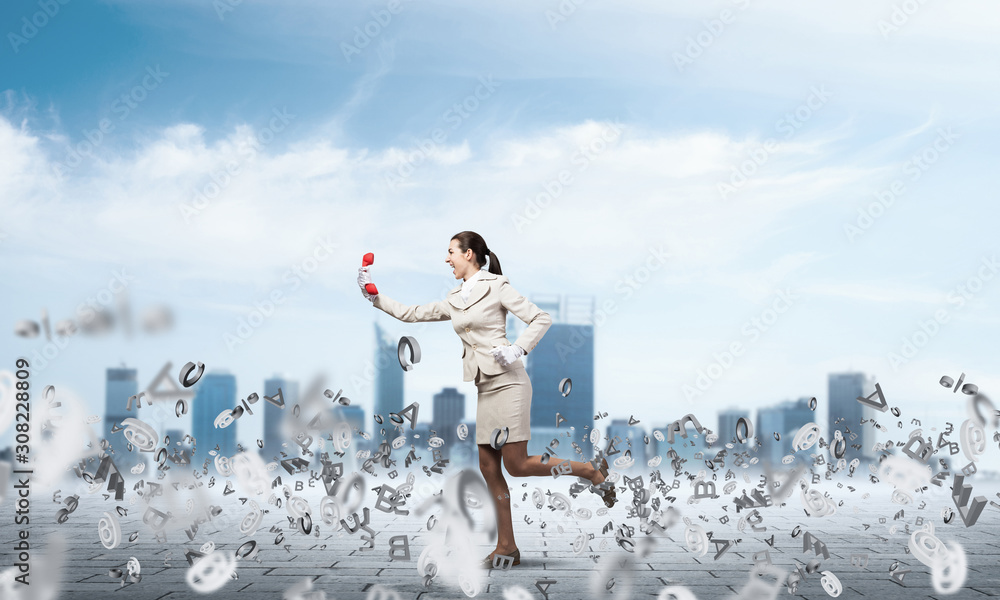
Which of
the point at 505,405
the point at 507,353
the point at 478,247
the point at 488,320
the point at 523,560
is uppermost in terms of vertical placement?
the point at 478,247

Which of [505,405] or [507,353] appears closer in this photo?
[507,353]

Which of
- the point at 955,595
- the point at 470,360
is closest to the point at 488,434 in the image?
the point at 470,360

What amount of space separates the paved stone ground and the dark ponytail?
5.64ft

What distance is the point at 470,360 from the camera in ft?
16.7

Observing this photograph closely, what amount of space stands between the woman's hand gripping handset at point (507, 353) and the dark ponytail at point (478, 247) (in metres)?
0.62

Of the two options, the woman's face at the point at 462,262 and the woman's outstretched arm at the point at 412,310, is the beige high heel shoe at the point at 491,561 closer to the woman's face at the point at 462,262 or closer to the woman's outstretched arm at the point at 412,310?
the woman's outstretched arm at the point at 412,310

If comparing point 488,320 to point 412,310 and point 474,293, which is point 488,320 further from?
point 412,310

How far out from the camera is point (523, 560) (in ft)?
17.6

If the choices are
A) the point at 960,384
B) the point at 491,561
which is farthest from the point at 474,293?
the point at 960,384

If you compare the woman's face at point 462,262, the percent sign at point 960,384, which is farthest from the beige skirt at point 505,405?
the percent sign at point 960,384

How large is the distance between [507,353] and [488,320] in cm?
30

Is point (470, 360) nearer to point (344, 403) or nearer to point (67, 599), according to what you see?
point (344, 403)

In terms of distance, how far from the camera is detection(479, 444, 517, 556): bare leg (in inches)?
199

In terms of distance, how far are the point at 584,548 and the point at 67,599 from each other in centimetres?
320
